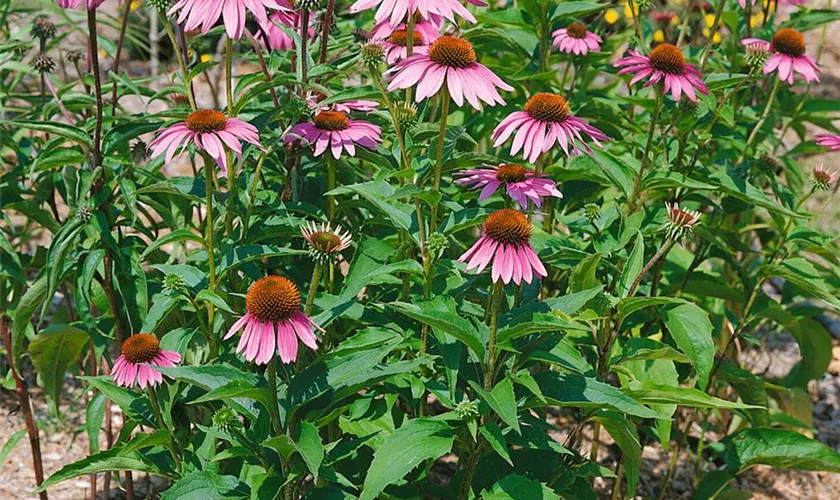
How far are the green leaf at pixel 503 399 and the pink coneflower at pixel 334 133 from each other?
0.57 meters

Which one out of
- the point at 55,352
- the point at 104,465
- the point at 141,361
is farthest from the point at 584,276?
the point at 55,352

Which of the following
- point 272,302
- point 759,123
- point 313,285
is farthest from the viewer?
point 759,123

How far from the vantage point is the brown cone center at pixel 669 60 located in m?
2.02

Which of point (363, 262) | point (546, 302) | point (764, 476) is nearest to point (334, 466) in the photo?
point (363, 262)

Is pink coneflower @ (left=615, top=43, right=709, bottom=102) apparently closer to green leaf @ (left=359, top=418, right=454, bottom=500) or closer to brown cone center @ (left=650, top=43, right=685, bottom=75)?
brown cone center @ (left=650, top=43, right=685, bottom=75)

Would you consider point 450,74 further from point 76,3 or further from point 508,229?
point 76,3

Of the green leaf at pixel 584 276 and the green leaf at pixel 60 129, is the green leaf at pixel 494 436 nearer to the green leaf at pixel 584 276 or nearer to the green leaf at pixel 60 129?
the green leaf at pixel 584 276

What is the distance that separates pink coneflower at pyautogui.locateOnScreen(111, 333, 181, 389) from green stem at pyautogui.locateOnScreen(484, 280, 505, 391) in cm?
59

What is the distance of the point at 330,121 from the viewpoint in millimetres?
1896

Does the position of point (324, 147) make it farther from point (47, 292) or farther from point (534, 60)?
point (534, 60)

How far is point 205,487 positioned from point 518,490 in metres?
0.58

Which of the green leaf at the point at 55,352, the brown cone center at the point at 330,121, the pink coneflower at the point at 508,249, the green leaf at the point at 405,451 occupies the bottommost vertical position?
the green leaf at the point at 55,352

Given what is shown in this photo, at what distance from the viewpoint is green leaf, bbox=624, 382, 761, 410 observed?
5.45 feet

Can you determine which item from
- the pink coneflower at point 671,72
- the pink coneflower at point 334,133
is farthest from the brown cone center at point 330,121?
the pink coneflower at point 671,72
